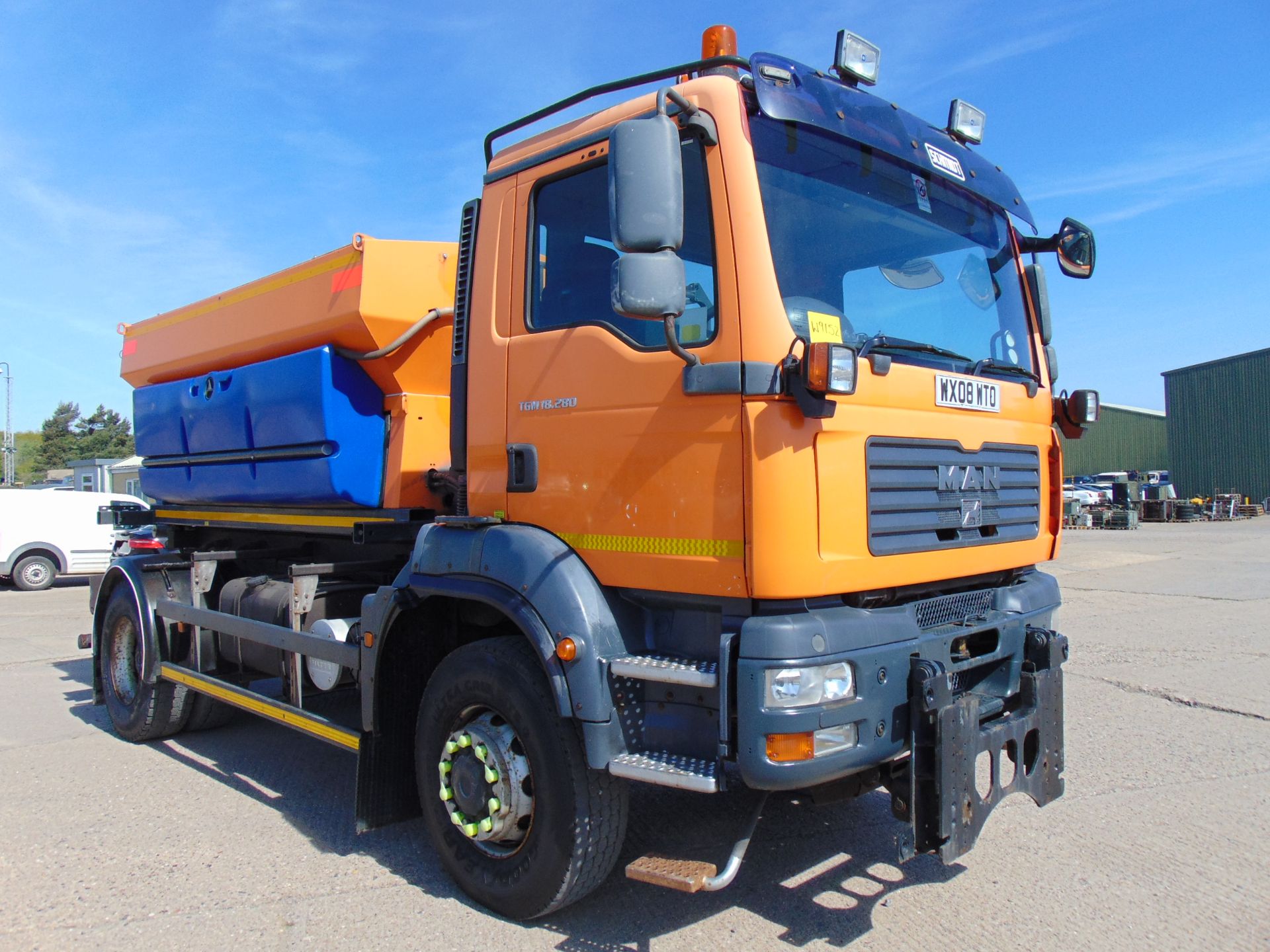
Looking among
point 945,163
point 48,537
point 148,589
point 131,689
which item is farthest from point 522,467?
point 48,537

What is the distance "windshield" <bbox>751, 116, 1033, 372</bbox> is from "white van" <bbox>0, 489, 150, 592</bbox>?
16.1m

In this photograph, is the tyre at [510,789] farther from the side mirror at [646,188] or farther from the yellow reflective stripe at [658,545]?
the side mirror at [646,188]

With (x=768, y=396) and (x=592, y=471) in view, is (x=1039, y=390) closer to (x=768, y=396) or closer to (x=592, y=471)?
(x=768, y=396)

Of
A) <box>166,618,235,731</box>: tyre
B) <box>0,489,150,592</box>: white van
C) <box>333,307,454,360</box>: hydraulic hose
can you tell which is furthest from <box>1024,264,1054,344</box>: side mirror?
<box>0,489,150,592</box>: white van

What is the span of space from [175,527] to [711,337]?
5.04m

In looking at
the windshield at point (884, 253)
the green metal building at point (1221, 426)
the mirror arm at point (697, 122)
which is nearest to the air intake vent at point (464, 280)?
the mirror arm at point (697, 122)

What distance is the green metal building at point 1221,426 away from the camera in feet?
123

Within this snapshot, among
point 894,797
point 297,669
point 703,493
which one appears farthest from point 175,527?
point 894,797

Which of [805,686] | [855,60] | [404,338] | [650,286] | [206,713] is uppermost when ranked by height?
[855,60]

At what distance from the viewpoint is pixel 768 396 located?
2.92 metres

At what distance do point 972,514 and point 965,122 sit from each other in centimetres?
180

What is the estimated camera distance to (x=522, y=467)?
3.59m

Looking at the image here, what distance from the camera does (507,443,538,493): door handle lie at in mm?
3555

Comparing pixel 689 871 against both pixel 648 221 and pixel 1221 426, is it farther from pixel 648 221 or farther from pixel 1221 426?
pixel 1221 426
